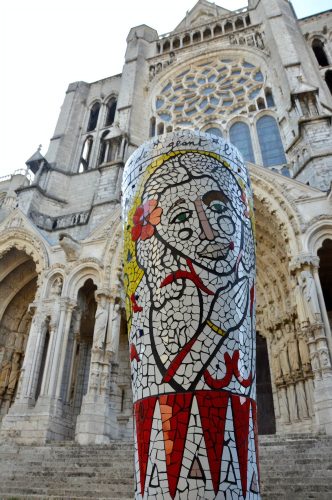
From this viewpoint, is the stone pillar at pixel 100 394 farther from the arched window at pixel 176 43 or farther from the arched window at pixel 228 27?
the arched window at pixel 228 27

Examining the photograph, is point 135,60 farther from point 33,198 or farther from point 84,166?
point 33,198

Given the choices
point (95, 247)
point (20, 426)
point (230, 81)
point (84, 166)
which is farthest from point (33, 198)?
point (230, 81)

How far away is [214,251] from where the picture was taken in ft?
7.68

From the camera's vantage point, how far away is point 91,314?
11.6 metres

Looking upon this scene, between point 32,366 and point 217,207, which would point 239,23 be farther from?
point 217,207

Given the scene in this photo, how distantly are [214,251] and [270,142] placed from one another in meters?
14.2

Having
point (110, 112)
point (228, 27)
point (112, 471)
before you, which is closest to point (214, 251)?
point (112, 471)

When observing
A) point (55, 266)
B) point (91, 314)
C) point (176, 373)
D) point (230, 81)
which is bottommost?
point (176, 373)

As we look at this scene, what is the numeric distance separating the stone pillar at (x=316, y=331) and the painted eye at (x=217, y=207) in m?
5.45

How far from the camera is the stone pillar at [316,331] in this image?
6566mm

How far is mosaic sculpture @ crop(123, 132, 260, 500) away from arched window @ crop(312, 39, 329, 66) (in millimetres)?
19109

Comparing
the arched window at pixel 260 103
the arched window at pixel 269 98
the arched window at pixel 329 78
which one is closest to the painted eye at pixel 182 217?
the arched window at pixel 269 98

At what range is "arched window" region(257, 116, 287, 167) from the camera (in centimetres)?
1456

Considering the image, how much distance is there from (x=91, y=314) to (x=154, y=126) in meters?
10.7
